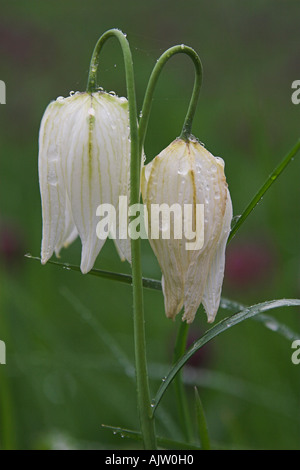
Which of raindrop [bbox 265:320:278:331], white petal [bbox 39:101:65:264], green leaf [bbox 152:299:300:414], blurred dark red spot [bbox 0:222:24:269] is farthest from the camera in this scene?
blurred dark red spot [bbox 0:222:24:269]

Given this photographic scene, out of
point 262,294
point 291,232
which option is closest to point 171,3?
point 291,232

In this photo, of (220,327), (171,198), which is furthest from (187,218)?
(220,327)

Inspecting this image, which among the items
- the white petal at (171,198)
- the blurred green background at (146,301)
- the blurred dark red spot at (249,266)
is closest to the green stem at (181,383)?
the white petal at (171,198)

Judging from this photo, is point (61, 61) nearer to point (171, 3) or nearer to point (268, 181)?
point (171, 3)

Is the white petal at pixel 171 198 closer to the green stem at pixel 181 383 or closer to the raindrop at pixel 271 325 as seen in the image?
the green stem at pixel 181 383

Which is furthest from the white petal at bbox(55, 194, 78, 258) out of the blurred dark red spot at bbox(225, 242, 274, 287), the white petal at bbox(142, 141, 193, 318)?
the blurred dark red spot at bbox(225, 242, 274, 287)

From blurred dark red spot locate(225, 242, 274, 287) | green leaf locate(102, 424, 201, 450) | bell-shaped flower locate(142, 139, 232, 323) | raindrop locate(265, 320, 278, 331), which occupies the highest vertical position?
blurred dark red spot locate(225, 242, 274, 287)

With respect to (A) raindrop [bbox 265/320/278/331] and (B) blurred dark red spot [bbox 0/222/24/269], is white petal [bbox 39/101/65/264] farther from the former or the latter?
(B) blurred dark red spot [bbox 0/222/24/269]
